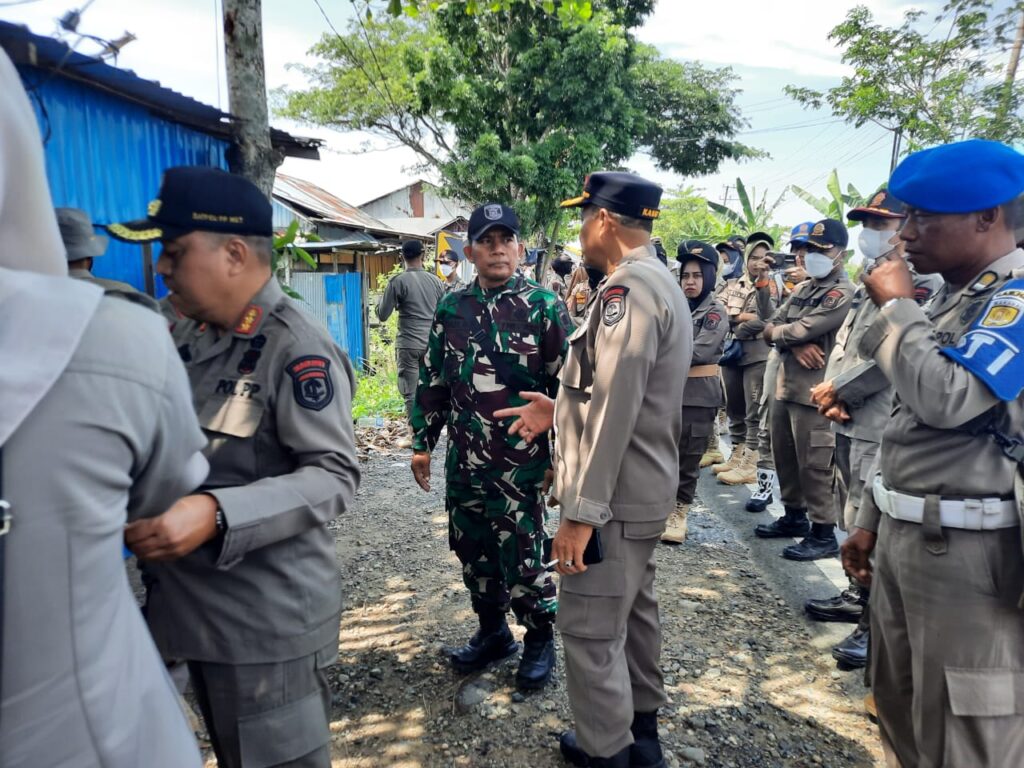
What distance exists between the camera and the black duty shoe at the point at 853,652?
9.86ft

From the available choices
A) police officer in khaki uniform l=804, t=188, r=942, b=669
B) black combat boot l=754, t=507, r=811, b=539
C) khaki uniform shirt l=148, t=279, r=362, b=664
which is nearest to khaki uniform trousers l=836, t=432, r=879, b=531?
police officer in khaki uniform l=804, t=188, r=942, b=669

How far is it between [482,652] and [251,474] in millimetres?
1841

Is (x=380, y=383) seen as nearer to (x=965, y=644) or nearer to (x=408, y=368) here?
(x=408, y=368)

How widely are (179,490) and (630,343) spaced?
132cm

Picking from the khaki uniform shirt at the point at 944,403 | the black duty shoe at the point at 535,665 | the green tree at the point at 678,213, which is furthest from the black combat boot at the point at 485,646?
the green tree at the point at 678,213

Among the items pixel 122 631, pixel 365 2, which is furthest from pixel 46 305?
pixel 365 2

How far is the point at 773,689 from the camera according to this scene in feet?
9.45

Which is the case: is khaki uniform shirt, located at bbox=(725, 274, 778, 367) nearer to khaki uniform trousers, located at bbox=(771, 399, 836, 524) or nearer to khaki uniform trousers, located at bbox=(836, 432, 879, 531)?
khaki uniform trousers, located at bbox=(771, 399, 836, 524)

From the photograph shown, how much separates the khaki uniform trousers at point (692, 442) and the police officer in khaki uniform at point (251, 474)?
3.29m

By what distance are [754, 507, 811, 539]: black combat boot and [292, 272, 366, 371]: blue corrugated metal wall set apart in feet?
22.7

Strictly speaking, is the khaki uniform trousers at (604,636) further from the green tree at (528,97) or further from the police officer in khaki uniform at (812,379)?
the green tree at (528,97)

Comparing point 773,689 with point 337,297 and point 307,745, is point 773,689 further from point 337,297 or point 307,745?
point 337,297

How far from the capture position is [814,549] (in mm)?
4254

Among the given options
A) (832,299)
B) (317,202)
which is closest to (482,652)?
(832,299)
